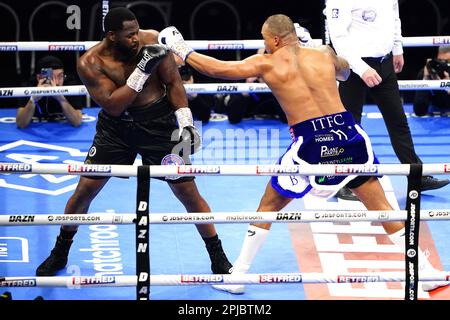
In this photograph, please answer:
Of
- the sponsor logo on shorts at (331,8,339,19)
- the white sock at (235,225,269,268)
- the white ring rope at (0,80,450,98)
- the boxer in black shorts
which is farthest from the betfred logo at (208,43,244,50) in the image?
the white sock at (235,225,269,268)

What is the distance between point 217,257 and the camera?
237 inches

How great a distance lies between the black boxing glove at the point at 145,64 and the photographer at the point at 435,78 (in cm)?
414

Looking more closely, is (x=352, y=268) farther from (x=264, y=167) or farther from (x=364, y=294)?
(x=264, y=167)

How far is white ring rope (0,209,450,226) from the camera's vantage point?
481cm

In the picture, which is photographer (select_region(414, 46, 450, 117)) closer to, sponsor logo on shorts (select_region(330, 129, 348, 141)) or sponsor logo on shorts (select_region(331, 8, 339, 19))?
sponsor logo on shorts (select_region(331, 8, 339, 19))

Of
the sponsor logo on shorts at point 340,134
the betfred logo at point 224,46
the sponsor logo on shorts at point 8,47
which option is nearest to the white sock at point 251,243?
the sponsor logo on shorts at point 340,134

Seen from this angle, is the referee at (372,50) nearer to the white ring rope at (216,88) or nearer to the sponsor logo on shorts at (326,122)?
the white ring rope at (216,88)

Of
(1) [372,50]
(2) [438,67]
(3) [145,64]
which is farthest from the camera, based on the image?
(2) [438,67]

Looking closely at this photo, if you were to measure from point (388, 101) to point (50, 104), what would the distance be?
11.3 feet

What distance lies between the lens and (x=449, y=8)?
10531 millimetres

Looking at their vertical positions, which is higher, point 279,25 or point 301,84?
point 279,25

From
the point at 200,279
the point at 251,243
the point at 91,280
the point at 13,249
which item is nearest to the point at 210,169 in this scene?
the point at 200,279

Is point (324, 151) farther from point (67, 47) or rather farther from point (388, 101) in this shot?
point (67, 47)

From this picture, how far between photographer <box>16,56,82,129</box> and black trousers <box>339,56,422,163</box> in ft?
8.85
